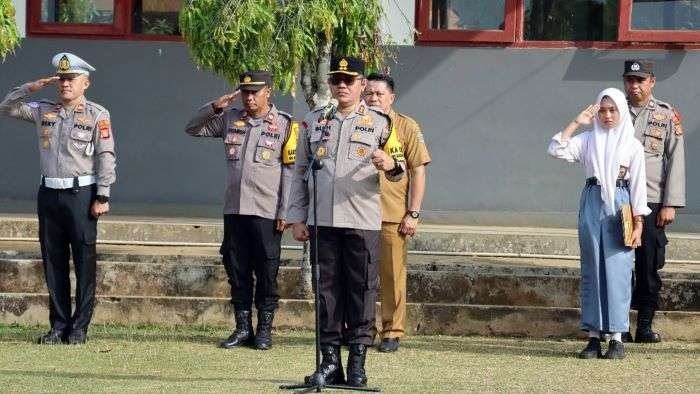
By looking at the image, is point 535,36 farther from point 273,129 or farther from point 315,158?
point 315,158

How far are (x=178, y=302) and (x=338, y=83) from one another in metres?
3.09

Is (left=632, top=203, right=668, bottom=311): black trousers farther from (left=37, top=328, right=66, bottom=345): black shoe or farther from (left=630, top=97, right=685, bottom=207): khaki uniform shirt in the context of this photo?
(left=37, top=328, right=66, bottom=345): black shoe

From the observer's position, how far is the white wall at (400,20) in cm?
1488

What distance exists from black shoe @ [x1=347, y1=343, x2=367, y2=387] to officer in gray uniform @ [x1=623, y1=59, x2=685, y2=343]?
9.42 feet

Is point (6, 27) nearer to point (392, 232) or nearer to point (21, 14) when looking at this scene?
point (392, 232)

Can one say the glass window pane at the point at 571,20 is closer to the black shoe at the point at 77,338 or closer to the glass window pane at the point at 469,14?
the glass window pane at the point at 469,14

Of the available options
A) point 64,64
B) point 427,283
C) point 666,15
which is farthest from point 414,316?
point 666,15

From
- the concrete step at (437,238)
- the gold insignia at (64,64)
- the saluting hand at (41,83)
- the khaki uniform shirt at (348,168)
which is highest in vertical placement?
the gold insignia at (64,64)

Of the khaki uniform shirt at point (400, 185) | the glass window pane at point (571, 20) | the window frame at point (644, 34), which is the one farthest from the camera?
the glass window pane at point (571, 20)

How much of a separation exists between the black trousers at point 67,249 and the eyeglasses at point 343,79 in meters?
2.48

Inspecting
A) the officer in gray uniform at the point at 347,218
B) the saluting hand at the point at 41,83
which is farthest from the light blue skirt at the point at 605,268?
the saluting hand at the point at 41,83

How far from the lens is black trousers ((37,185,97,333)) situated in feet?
34.5

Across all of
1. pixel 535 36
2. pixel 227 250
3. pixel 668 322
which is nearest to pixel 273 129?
pixel 227 250

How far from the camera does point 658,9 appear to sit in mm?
14875
